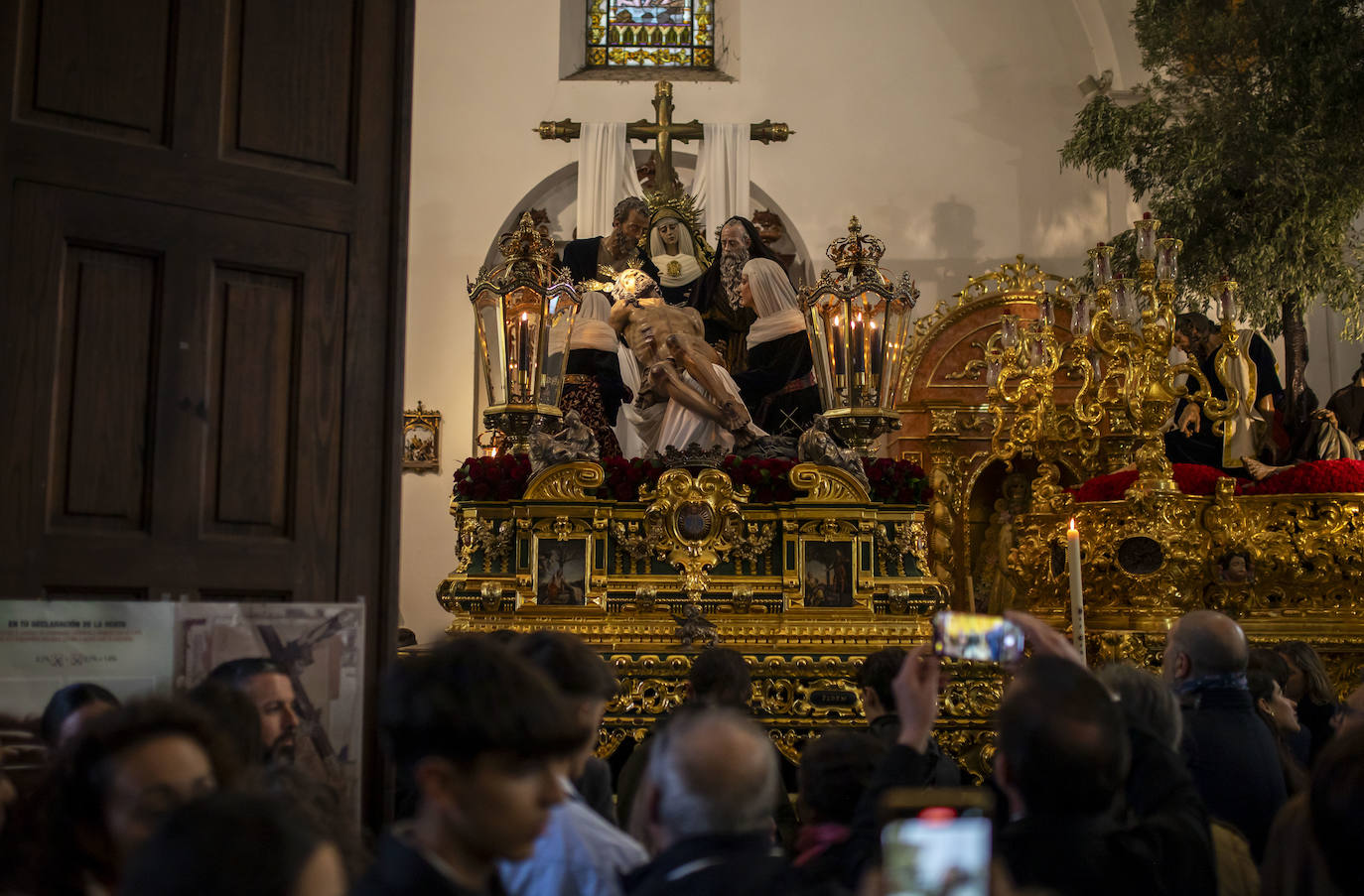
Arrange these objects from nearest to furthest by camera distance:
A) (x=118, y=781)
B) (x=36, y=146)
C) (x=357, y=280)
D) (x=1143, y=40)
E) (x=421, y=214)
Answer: (x=118, y=781) < (x=36, y=146) < (x=357, y=280) < (x=1143, y=40) < (x=421, y=214)

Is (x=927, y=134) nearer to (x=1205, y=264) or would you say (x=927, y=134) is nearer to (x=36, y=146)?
(x=1205, y=264)

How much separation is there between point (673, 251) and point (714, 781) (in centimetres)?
973

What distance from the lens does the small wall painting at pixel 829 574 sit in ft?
20.5

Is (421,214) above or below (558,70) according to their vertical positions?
below

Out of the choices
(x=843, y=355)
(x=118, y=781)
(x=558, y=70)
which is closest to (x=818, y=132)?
(x=558, y=70)

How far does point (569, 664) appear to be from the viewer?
8.87 ft

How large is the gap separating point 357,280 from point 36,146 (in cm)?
80

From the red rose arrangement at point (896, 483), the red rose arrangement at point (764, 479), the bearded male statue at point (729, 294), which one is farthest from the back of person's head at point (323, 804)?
the bearded male statue at point (729, 294)

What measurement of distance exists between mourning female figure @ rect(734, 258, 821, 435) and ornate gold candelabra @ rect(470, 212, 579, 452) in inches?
126

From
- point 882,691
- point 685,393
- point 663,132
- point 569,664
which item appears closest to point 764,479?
point 685,393

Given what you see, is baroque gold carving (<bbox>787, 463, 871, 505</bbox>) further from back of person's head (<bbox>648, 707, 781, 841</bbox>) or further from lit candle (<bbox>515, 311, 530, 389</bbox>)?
back of person's head (<bbox>648, 707, 781, 841</bbox>)

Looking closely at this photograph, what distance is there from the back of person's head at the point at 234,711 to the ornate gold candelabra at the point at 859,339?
4.45 metres

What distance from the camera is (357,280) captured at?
3.39 meters

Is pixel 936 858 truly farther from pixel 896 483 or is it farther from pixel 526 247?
pixel 526 247
